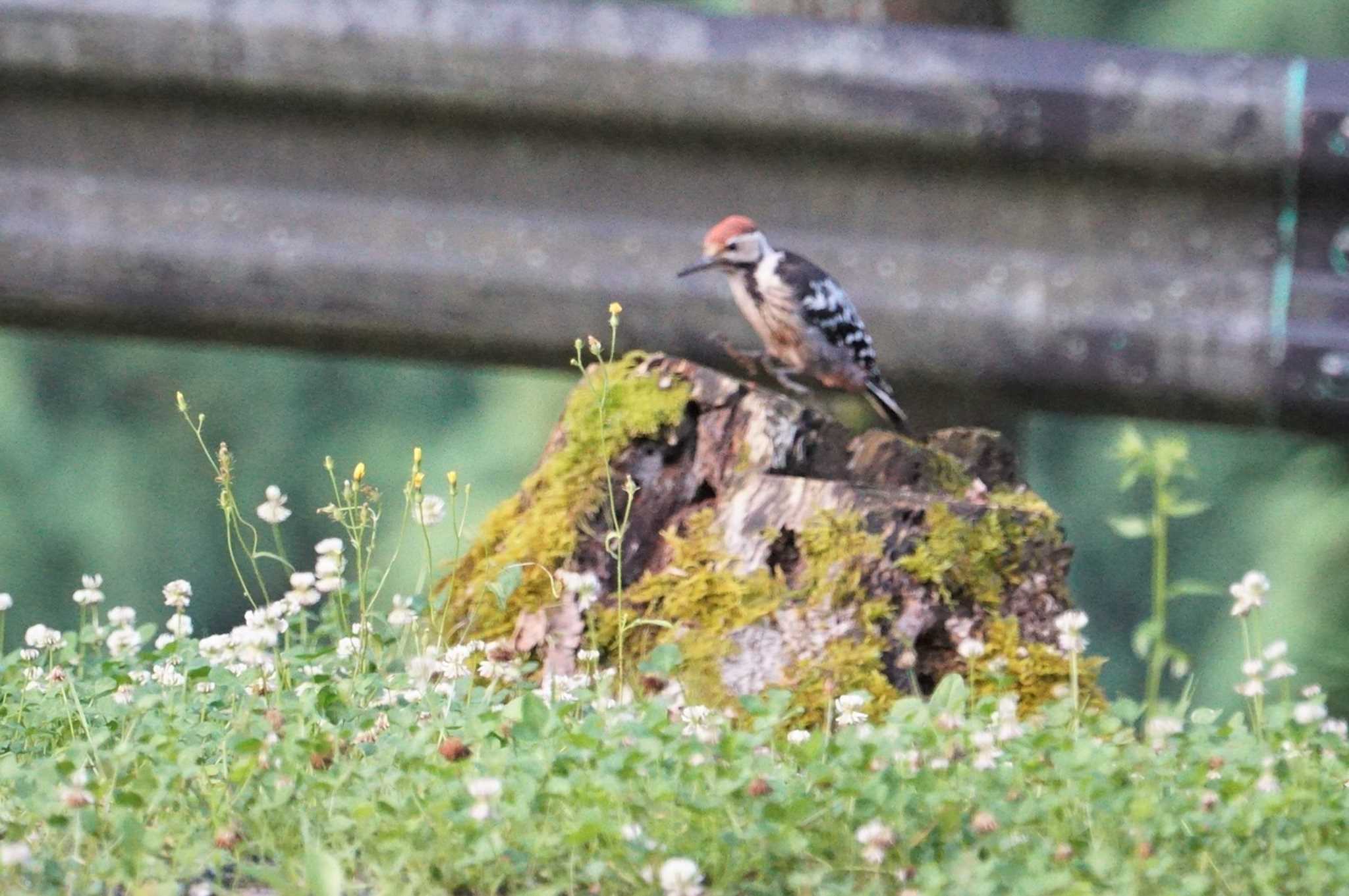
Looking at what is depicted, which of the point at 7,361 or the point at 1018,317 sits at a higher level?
the point at 1018,317

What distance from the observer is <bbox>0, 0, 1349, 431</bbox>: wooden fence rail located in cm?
331

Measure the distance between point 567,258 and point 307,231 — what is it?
533 millimetres

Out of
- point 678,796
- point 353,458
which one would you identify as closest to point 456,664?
point 678,796

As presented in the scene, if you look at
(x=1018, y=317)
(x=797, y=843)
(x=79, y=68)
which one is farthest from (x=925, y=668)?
(x=79, y=68)

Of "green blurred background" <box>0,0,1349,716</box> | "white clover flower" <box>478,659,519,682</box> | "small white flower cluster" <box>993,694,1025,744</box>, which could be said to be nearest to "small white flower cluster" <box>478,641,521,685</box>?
"white clover flower" <box>478,659,519,682</box>

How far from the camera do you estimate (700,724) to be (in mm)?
2623

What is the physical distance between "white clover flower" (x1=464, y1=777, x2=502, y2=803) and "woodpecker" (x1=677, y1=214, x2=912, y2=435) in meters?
1.76

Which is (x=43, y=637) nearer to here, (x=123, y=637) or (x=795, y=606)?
(x=123, y=637)

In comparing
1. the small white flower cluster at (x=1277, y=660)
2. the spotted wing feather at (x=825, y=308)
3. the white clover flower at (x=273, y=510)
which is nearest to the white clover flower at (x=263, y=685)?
the white clover flower at (x=273, y=510)

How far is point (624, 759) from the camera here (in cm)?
204

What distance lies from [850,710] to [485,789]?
100 centimetres

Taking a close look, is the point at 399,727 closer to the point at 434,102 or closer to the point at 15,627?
the point at 434,102

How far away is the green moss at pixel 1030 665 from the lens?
314 cm

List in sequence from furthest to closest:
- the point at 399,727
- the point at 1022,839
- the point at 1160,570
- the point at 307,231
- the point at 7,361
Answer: the point at 7,361, the point at 307,231, the point at 399,727, the point at 1022,839, the point at 1160,570
